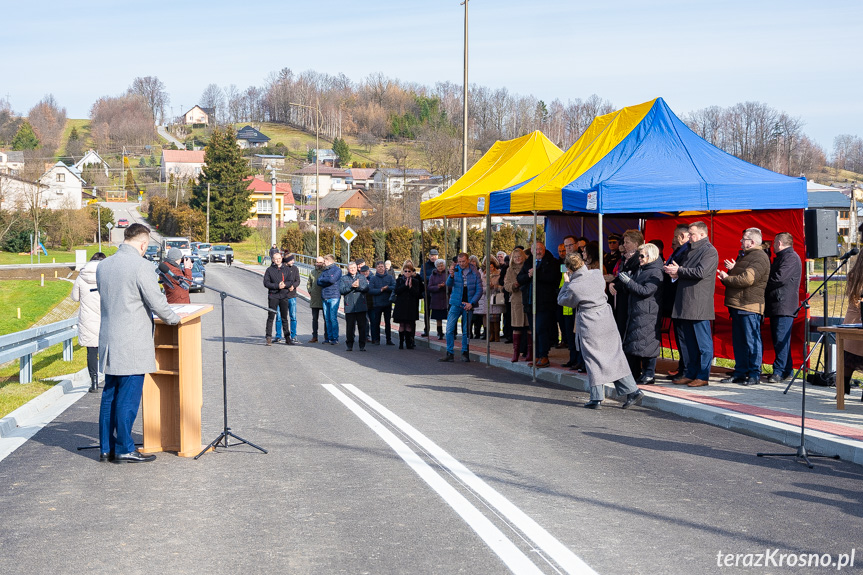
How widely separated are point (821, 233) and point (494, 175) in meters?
6.73

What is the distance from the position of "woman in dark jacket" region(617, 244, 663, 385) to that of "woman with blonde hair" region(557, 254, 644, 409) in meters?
0.86

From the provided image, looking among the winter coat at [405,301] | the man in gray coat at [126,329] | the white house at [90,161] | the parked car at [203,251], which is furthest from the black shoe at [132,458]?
the white house at [90,161]

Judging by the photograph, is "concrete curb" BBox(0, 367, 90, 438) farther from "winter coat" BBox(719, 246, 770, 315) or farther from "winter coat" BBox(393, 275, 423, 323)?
"winter coat" BBox(719, 246, 770, 315)

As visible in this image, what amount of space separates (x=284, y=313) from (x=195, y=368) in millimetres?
11979

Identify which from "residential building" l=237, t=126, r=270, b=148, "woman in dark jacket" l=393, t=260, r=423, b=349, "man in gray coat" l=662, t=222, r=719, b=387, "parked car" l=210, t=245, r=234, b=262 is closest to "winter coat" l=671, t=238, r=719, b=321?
"man in gray coat" l=662, t=222, r=719, b=387

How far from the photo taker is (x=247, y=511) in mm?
5883

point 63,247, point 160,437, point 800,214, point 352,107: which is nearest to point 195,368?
point 160,437

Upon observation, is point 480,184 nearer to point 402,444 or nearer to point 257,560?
point 402,444

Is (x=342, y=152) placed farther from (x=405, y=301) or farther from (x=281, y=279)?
(x=405, y=301)

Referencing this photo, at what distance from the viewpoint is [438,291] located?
784 inches

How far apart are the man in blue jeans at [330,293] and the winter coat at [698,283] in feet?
31.5

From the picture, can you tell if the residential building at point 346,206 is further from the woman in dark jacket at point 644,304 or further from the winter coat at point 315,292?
the woman in dark jacket at point 644,304

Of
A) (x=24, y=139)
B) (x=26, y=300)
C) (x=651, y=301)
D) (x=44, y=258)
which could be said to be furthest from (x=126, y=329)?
(x=24, y=139)

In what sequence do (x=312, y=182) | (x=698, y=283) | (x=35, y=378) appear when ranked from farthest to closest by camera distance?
1. (x=312, y=182)
2. (x=35, y=378)
3. (x=698, y=283)
